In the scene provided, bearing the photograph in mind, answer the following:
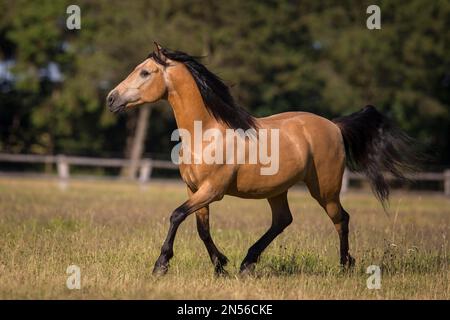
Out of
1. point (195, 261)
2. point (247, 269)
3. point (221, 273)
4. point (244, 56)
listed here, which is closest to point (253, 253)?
point (247, 269)

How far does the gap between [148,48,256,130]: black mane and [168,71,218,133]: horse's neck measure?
64mm

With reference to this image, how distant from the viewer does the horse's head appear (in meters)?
6.79

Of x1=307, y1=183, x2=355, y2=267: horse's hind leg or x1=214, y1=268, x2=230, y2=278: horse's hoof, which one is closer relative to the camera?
x1=214, y1=268, x2=230, y2=278: horse's hoof

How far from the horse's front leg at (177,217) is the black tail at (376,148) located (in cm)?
260

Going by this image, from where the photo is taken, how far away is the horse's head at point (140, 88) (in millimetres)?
6789

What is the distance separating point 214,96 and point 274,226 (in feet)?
5.75

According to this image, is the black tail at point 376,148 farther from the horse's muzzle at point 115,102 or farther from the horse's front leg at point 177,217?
the horse's muzzle at point 115,102

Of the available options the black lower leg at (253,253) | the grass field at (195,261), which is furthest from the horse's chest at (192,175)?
the black lower leg at (253,253)

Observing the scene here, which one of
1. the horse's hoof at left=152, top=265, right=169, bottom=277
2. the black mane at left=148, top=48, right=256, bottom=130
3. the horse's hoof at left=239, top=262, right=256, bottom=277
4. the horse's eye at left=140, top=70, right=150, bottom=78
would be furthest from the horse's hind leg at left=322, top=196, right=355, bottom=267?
the horse's eye at left=140, top=70, right=150, bottom=78

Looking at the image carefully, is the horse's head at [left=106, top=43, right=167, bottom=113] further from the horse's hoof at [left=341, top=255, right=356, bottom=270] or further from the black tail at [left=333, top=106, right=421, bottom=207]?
the horse's hoof at [left=341, top=255, right=356, bottom=270]

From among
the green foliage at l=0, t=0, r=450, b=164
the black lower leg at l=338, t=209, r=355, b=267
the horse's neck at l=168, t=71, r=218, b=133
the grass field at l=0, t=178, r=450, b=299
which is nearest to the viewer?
the grass field at l=0, t=178, r=450, b=299

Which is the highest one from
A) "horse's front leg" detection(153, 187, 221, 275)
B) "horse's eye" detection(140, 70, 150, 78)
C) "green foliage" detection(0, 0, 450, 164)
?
"green foliage" detection(0, 0, 450, 164)
